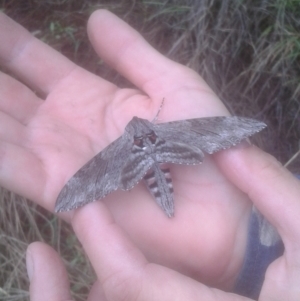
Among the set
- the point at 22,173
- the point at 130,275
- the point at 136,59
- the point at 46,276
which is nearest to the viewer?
the point at 130,275

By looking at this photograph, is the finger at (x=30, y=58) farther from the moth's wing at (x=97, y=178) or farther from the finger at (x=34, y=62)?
the moth's wing at (x=97, y=178)

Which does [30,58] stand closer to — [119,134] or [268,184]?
[119,134]

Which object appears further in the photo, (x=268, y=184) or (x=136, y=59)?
(x=136, y=59)

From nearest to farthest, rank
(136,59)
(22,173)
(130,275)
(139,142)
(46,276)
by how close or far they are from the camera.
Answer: (130,275), (46,276), (22,173), (139,142), (136,59)

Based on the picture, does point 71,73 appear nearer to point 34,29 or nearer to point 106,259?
point 34,29

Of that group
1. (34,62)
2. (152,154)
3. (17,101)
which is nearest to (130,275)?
(152,154)

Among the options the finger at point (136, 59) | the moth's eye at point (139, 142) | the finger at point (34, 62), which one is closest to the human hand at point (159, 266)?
the moth's eye at point (139, 142)

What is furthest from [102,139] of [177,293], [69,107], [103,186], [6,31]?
[177,293]
